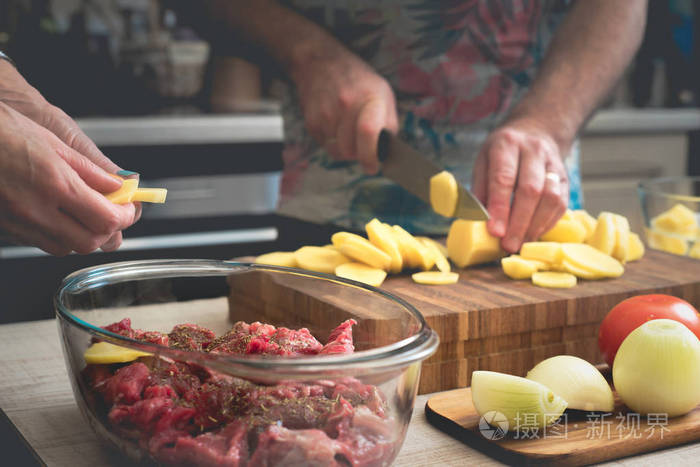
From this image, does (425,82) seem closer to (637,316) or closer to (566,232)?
(566,232)

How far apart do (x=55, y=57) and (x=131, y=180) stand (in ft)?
7.09

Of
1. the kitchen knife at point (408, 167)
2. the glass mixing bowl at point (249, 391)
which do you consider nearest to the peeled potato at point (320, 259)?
the kitchen knife at point (408, 167)

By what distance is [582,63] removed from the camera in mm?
1537

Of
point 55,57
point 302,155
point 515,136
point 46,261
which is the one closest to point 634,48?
point 515,136

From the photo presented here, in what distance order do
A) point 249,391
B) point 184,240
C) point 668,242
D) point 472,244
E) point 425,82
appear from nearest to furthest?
point 249,391 → point 472,244 → point 668,242 → point 425,82 → point 184,240

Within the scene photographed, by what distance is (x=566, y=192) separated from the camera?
4.30 ft

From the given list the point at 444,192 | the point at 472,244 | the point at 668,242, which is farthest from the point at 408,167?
the point at 668,242

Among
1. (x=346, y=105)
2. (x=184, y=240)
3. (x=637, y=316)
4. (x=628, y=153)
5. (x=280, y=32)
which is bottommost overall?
(x=184, y=240)

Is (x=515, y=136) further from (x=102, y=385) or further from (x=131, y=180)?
(x=102, y=385)

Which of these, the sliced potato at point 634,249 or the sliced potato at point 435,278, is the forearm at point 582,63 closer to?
the sliced potato at point 634,249

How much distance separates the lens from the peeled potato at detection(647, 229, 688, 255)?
1.41 metres

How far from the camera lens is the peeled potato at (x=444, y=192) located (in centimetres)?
124

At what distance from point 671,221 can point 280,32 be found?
2.59 ft

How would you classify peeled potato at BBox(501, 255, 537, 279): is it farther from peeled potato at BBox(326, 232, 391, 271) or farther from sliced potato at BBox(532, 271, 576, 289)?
peeled potato at BBox(326, 232, 391, 271)
